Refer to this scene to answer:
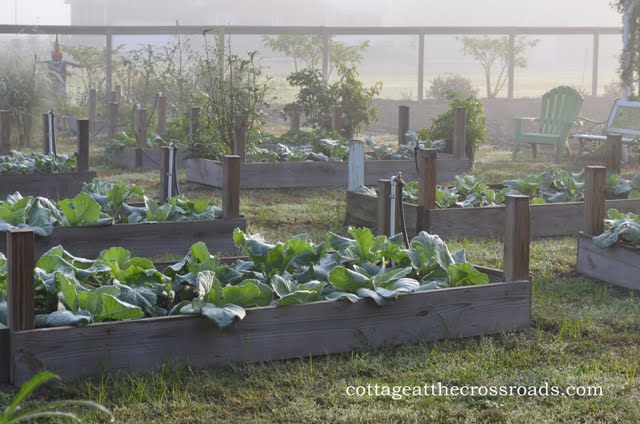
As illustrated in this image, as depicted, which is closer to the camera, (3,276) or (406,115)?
(3,276)

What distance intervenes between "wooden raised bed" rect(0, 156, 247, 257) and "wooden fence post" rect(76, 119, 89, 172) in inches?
104

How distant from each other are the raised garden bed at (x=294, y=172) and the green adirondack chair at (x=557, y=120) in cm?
279

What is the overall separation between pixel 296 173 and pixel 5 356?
573 cm

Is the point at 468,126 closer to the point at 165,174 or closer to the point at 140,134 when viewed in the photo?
the point at 140,134

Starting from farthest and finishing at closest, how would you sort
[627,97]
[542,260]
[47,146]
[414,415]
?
[627,97]
[47,146]
[542,260]
[414,415]

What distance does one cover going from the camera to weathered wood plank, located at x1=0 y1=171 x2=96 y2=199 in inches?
323

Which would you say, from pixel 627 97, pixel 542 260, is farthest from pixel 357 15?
pixel 542 260

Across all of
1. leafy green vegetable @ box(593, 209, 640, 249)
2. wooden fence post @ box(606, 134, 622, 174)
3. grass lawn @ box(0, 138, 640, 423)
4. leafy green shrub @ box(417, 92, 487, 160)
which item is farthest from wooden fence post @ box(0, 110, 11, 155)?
grass lawn @ box(0, 138, 640, 423)

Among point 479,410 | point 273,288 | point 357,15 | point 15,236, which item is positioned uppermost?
point 357,15

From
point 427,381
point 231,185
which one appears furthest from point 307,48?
point 427,381

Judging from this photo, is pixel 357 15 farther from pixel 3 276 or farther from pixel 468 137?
pixel 3 276

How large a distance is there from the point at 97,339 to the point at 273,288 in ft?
2.40

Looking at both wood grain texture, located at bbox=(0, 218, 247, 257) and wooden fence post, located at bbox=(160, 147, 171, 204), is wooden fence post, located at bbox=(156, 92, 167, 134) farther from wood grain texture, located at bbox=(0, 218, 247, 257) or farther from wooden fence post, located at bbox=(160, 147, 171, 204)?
wood grain texture, located at bbox=(0, 218, 247, 257)

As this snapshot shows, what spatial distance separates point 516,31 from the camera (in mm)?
19594
